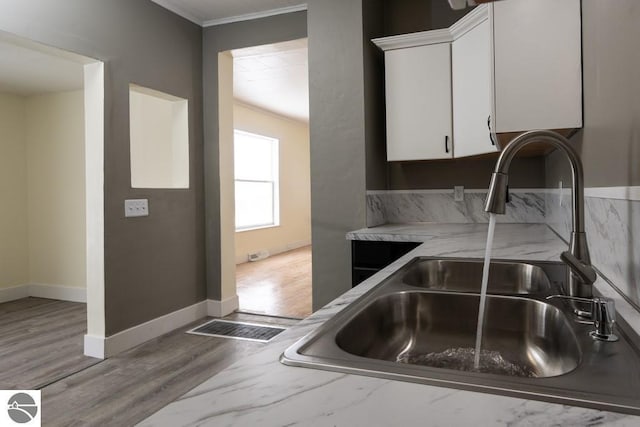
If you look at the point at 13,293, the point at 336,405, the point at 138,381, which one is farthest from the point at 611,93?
the point at 13,293

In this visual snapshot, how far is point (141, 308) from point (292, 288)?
201 centimetres

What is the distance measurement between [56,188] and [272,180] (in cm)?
363

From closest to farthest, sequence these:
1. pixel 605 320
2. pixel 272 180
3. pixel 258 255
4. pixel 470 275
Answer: pixel 605 320
pixel 470 275
pixel 258 255
pixel 272 180

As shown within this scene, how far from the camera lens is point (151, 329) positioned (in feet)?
10.3

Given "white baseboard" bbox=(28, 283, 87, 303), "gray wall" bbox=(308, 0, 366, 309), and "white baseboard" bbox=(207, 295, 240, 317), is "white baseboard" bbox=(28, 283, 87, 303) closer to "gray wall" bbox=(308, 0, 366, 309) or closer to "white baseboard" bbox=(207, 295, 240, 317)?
"white baseboard" bbox=(207, 295, 240, 317)

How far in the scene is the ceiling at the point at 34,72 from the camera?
11.1 ft

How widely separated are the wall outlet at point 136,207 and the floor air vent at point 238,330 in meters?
1.01

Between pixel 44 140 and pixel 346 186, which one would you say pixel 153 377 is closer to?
pixel 346 186

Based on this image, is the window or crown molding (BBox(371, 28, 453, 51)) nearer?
crown molding (BBox(371, 28, 453, 51))

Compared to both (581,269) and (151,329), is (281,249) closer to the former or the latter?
(151,329)

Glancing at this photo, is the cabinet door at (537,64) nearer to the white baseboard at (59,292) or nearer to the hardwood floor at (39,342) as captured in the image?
the hardwood floor at (39,342)

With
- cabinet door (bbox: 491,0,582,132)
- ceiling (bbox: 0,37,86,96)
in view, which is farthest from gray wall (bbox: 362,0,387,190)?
ceiling (bbox: 0,37,86,96)

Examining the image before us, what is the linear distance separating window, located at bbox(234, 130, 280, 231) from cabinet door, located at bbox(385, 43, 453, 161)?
4.01 meters

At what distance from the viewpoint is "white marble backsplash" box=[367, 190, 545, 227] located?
285cm
